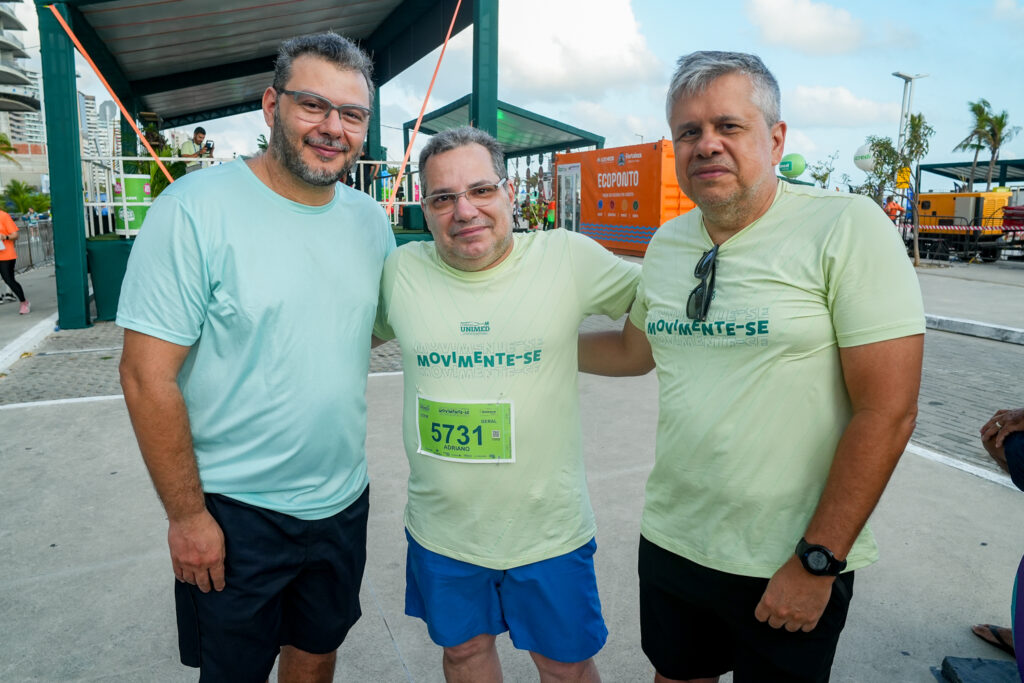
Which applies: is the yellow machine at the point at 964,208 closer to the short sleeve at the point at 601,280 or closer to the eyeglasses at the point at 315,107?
the short sleeve at the point at 601,280

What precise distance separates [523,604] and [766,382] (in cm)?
97

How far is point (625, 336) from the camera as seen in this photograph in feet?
7.21

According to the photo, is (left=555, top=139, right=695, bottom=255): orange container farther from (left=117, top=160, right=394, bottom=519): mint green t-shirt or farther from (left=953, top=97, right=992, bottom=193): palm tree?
(left=953, top=97, right=992, bottom=193): palm tree

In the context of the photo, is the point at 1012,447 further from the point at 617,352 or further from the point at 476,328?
the point at 476,328

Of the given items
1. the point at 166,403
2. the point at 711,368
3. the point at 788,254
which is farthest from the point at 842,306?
the point at 166,403

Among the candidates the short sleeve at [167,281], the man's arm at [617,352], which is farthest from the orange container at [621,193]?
the short sleeve at [167,281]

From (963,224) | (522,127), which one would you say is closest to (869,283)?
(522,127)

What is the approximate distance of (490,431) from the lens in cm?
197

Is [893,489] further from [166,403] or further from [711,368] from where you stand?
[166,403]

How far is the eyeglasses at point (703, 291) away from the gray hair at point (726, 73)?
0.36 metres

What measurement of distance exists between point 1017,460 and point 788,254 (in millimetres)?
787

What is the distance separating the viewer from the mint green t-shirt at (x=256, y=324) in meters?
1.79

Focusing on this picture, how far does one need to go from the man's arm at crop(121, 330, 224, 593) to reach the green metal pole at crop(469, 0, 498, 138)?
8.85m

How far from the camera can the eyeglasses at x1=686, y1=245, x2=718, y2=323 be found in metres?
1.69
